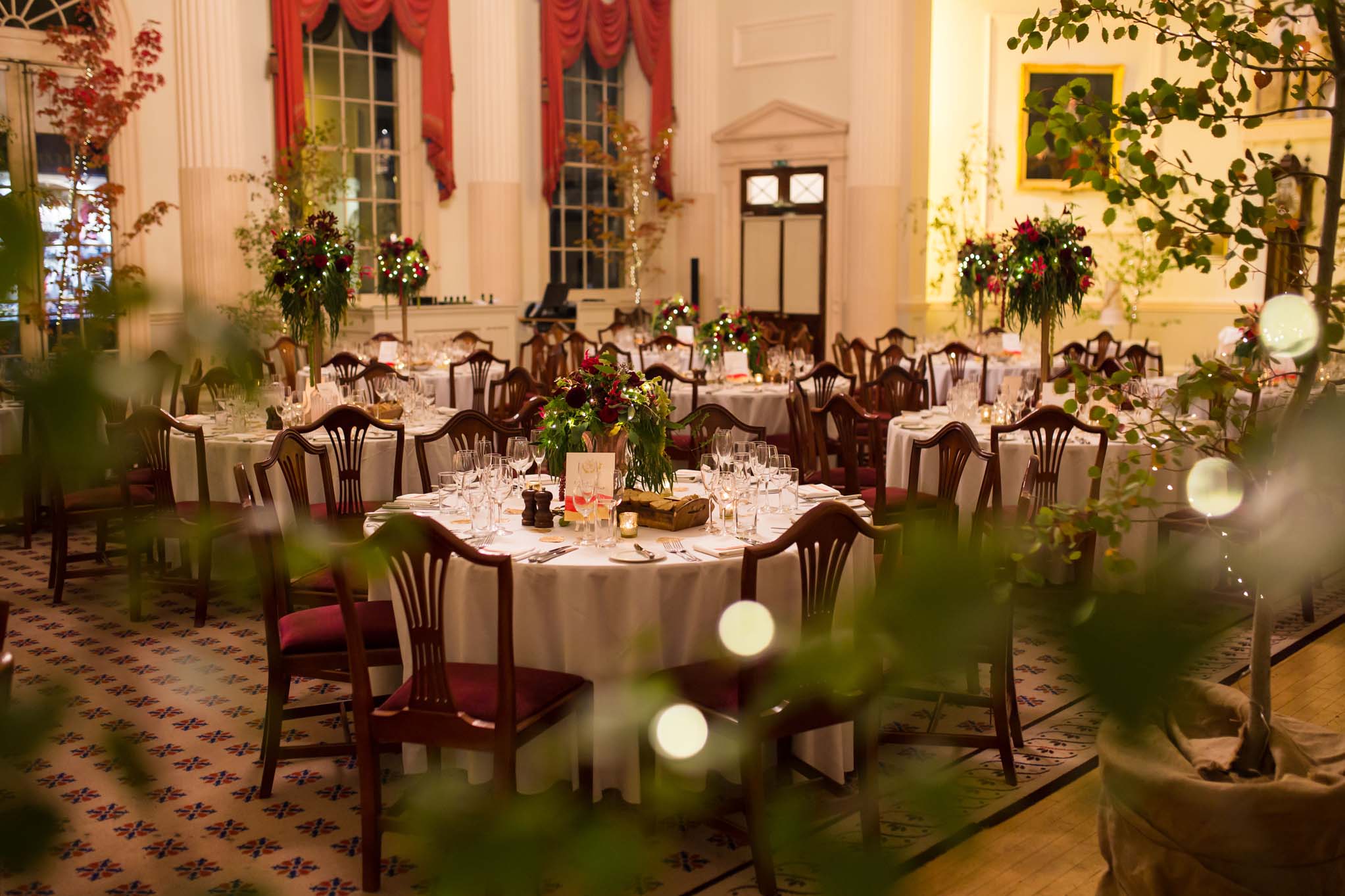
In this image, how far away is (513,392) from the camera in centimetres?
803

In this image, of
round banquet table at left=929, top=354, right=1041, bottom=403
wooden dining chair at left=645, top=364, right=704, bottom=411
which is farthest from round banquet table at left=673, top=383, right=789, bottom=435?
round banquet table at left=929, top=354, right=1041, bottom=403

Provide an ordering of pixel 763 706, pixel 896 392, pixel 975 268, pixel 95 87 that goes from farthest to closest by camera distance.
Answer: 1. pixel 975 268
2. pixel 95 87
3. pixel 896 392
4. pixel 763 706

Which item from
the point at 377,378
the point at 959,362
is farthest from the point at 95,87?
the point at 959,362

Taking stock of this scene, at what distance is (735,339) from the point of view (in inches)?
329

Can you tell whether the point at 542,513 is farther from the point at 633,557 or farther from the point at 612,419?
the point at 633,557

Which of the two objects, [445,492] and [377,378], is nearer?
[445,492]

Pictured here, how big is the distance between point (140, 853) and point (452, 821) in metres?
0.09

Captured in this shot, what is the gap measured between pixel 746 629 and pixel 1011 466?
522 cm

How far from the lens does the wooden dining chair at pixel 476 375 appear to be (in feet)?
28.0

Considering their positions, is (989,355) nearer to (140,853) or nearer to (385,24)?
(385,24)

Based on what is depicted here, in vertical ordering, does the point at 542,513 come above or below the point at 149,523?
below

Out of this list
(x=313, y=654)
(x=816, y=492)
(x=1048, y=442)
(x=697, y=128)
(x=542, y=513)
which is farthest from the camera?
(x=697, y=128)

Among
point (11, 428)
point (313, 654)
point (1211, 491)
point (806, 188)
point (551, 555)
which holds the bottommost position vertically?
point (313, 654)

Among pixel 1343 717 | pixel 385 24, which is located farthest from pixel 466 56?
pixel 1343 717
